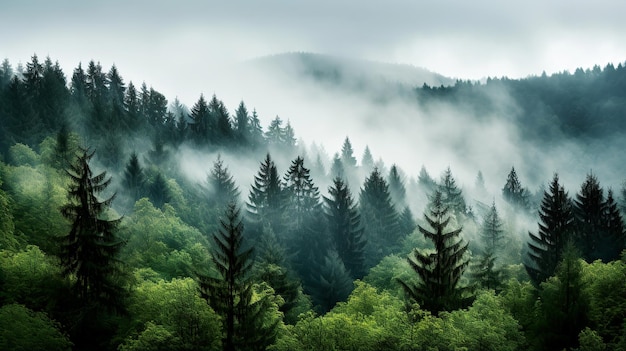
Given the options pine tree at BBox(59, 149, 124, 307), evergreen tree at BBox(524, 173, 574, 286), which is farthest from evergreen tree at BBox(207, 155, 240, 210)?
pine tree at BBox(59, 149, 124, 307)

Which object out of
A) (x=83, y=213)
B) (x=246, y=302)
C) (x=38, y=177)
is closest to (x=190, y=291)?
(x=246, y=302)

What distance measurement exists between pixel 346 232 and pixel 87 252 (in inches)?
1995

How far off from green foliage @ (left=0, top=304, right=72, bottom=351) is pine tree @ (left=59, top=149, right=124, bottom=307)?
3.30m

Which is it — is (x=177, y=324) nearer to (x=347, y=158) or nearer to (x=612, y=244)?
(x=612, y=244)

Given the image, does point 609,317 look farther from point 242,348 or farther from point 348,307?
point 242,348

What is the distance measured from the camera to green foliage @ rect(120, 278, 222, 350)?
102 feet

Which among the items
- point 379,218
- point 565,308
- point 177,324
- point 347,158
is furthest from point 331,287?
point 347,158

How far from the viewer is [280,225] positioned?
287ft

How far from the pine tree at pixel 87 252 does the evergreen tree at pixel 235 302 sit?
6.57 m

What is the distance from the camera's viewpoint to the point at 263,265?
182ft

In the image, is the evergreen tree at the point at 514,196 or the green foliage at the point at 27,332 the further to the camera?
the evergreen tree at the point at 514,196

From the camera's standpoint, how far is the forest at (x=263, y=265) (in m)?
32.8

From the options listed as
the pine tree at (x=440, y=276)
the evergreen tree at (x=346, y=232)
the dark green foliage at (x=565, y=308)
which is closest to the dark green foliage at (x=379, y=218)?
the evergreen tree at (x=346, y=232)

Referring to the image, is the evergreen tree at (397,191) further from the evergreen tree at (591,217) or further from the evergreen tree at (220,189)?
the evergreen tree at (591,217)
